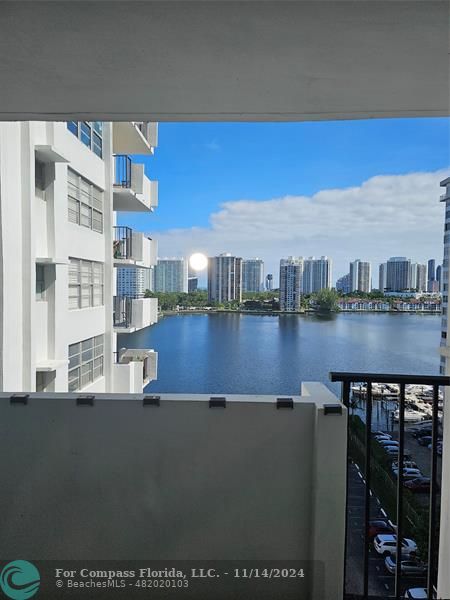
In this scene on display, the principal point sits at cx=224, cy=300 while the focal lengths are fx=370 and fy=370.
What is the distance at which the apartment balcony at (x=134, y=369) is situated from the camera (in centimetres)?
845

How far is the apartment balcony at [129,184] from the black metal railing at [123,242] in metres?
0.71

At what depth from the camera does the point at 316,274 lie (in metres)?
9.93

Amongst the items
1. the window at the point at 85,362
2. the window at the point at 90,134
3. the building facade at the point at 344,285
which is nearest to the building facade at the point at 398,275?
the building facade at the point at 344,285

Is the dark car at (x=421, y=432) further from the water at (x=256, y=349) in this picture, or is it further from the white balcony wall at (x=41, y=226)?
the water at (x=256, y=349)

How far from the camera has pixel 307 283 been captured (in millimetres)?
8820

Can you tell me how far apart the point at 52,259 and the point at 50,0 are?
4.54m

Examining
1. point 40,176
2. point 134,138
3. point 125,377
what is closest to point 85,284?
point 40,176

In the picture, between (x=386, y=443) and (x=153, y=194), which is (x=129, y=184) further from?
(x=386, y=443)

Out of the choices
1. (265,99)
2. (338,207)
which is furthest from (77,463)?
(338,207)

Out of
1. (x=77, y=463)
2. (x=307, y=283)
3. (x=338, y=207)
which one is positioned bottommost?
(x=77, y=463)

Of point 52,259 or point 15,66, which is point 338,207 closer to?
point 52,259

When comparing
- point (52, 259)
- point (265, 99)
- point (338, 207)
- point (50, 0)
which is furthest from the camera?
point (338, 207)

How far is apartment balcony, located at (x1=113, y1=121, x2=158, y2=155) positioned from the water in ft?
13.6

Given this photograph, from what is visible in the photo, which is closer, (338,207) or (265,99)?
(265,99)
